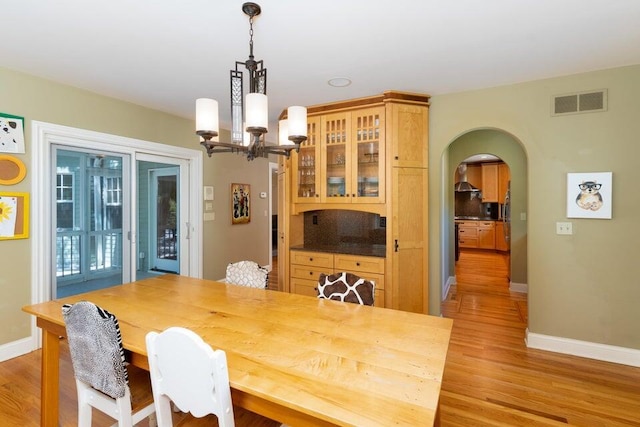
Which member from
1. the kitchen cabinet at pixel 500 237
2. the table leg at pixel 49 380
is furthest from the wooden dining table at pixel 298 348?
the kitchen cabinet at pixel 500 237

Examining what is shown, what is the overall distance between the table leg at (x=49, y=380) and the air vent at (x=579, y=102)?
4.11 m

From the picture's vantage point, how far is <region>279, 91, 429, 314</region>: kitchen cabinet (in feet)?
10.7

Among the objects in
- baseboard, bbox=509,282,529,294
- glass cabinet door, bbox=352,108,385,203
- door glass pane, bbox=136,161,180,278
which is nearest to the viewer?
glass cabinet door, bbox=352,108,385,203

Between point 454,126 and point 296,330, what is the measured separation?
2.71 meters

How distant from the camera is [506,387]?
7.75 feet

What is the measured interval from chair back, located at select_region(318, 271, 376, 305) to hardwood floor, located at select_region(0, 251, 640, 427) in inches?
35.0

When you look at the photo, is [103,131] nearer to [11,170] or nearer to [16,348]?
[11,170]

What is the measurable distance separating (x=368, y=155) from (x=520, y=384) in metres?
2.37

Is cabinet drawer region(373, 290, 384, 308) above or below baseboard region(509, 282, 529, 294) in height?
A: above

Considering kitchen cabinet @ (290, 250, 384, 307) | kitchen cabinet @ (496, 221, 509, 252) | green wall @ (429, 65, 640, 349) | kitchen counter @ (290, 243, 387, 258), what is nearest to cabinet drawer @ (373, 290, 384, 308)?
kitchen cabinet @ (290, 250, 384, 307)

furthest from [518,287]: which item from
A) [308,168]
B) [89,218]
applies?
[89,218]

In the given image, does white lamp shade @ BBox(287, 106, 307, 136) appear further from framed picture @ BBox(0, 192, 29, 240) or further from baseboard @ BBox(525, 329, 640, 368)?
baseboard @ BBox(525, 329, 640, 368)

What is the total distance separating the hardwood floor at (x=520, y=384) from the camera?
2039 millimetres

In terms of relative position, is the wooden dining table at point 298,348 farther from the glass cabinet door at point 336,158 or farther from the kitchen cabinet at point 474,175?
the kitchen cabinet at point 474,175
